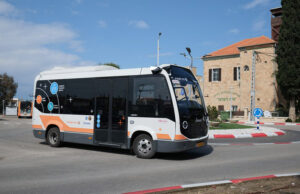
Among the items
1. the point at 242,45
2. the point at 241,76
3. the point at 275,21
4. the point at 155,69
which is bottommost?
the point at 155,69

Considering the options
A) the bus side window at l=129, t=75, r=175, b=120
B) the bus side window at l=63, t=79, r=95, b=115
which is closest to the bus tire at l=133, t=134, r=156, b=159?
the bus side window at l=129, t=75, r=175, b=120

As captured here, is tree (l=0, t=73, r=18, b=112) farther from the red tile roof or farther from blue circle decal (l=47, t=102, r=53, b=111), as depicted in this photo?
blue circle decal (l=47, t=102, r=53, b=111)

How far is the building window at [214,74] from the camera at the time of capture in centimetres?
4284

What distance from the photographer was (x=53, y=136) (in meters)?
11.0

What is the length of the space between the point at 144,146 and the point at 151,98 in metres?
1.48

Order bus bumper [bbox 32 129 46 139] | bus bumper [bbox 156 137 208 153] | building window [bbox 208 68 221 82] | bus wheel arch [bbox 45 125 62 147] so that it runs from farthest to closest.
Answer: building window [bbox 208 68 221 82], bus bumper [bbox 32 129 46 139], bus wheel arch [bbox 45 125 62 147], bus bumper [bbox 156 137 208 153]

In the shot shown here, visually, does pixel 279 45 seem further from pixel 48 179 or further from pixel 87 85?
pixel 48 179

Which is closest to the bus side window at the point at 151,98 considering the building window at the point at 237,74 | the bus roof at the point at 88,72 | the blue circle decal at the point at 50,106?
the bus roof at the point at 88,72

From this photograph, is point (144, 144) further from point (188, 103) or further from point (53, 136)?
point (53, 136)

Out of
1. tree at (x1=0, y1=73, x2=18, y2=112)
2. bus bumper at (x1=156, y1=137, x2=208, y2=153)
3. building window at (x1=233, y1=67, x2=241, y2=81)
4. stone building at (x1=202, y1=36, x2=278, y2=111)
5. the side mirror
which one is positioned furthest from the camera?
tree at (x1=0, y1=73, x2=18, y2=112)

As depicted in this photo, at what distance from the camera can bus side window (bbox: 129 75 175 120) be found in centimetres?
823

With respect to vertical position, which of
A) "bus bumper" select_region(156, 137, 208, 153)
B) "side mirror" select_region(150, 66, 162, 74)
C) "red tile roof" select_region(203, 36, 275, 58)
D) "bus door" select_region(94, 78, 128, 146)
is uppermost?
"red tile roof" select_region(203, 36, 275, 58)

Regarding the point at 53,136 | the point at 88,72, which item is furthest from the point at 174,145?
the point at 53,136

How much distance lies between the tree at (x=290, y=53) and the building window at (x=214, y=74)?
34.9 ft
